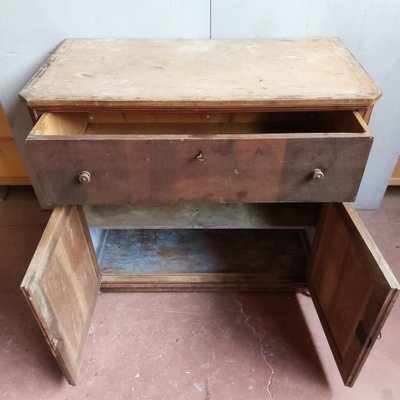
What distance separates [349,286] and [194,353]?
0.46 m

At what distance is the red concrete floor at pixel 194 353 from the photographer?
97 cm

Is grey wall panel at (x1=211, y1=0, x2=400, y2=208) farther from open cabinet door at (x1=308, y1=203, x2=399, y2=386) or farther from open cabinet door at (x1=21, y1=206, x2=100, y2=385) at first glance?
open cabinet door at (x1=21, y1=206, x2=100, y2=385)

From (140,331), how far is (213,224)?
14.6 inches

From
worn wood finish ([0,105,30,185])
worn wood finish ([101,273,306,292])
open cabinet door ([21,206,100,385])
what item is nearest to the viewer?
open cabinet door ([21,206,100,385])

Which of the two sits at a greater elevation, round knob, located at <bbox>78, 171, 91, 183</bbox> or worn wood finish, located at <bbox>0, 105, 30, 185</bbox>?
round knob, located at <bbox>78, 171, 91, 183</bbox>

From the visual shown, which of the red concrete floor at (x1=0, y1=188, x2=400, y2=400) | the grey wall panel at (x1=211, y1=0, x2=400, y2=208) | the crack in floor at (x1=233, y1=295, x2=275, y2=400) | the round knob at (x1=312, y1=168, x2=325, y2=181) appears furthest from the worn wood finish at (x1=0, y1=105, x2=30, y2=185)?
the round knob at (x1=312, y1=168, x2=325, y2=181)

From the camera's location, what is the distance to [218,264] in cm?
123

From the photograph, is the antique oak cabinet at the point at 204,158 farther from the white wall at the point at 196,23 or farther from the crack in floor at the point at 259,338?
the crack in floor at the point at 259,338

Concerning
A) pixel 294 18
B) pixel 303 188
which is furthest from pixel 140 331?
pixel 294 18

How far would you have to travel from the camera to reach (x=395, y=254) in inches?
51.9

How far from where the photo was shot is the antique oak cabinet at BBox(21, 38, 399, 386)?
77 cm

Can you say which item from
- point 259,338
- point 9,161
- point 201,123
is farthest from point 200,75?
point 9,161

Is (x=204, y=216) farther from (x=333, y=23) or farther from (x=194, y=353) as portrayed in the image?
(x=333, y=23)

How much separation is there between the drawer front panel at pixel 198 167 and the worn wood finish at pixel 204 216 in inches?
8.7
